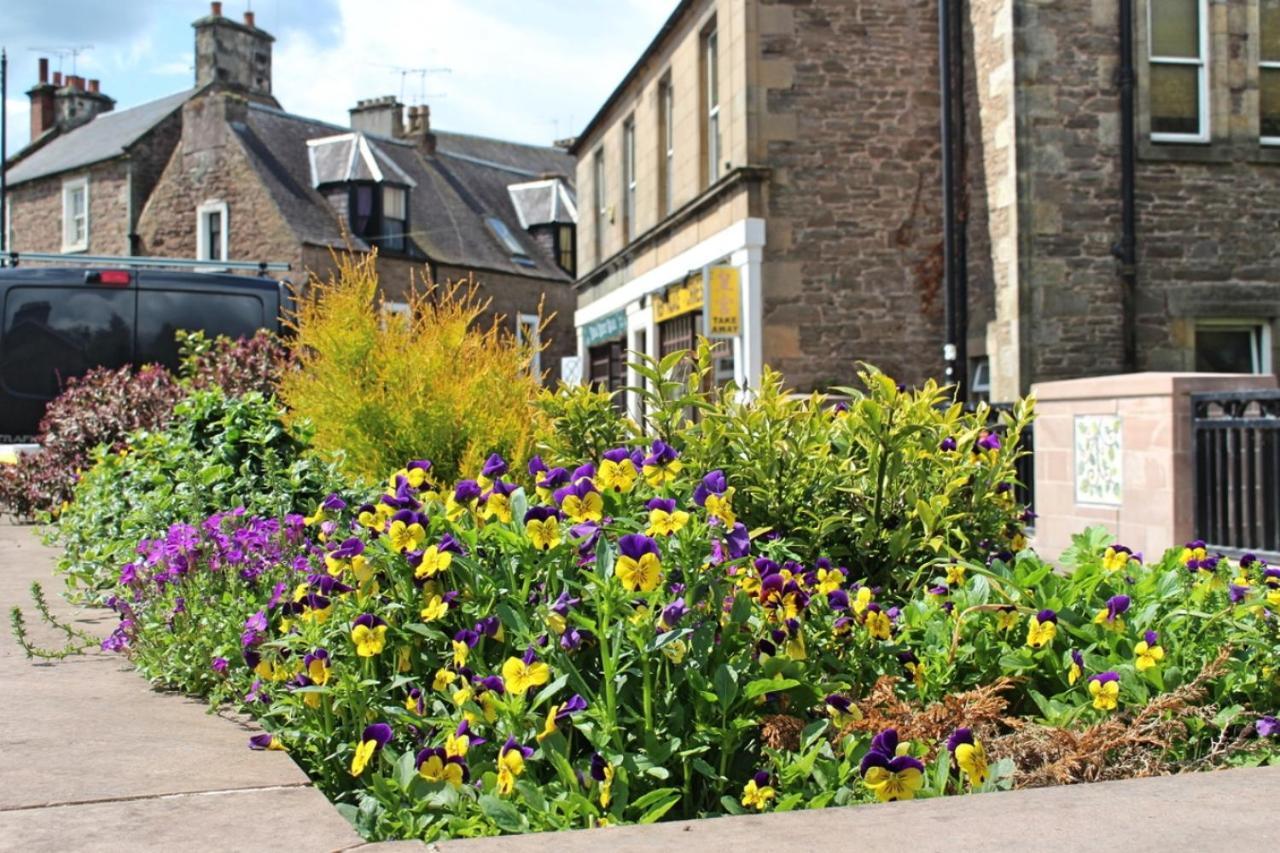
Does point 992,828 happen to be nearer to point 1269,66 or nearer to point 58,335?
point 58,335

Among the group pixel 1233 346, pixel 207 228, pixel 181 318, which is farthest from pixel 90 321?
pixel 207 228

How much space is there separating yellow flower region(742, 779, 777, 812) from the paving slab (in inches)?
17.0

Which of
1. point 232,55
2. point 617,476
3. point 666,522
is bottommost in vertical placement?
point 666,522

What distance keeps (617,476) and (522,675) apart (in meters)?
0.84

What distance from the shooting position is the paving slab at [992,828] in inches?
103

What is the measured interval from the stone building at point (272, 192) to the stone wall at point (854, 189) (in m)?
16.1

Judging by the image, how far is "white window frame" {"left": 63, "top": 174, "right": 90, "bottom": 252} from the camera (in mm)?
37719

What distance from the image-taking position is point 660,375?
16.8 feet

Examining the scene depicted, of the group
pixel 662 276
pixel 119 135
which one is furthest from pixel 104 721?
pixel 119 135

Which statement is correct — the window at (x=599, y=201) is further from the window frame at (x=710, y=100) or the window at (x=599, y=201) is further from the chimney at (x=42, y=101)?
the chimney at (x=42, y=101)

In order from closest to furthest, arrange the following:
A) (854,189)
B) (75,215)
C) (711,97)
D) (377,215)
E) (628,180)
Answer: (854,189) < (711,97) < (628,180) < (377,215) < (75,215)

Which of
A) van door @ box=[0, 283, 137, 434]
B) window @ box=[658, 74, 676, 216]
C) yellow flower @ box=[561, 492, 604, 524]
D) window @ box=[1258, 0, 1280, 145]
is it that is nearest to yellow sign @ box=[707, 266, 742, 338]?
window @ box=[658, 74, 676, 216]

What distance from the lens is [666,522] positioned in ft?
11.8

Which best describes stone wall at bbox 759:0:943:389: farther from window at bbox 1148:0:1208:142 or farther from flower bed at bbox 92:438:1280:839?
flower bed at bbox 92:438:1280:839
